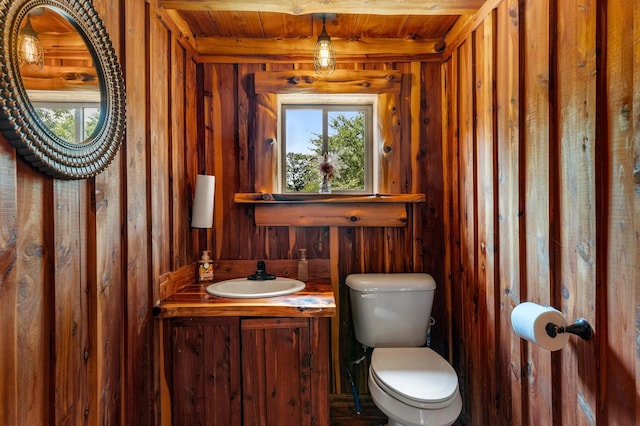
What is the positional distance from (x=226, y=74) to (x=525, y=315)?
76.6 inches

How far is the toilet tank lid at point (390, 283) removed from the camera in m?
1.74

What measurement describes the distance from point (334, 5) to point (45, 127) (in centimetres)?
127

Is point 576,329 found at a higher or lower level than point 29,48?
lower

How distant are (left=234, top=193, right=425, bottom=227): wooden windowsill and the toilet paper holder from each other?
1057mm

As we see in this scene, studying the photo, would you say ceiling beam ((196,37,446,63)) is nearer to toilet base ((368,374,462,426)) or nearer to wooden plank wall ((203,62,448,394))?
wooden plank wall ((203,62,448,394))

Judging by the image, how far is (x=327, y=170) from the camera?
196cm

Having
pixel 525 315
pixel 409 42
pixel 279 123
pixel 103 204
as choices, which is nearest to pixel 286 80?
pixel 279 123

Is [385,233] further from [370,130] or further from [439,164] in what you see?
[370,130]

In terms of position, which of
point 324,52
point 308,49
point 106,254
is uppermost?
point 308,49

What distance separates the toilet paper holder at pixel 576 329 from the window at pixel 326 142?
4.17ft

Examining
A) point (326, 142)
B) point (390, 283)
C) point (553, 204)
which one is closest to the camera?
point (553, 204)

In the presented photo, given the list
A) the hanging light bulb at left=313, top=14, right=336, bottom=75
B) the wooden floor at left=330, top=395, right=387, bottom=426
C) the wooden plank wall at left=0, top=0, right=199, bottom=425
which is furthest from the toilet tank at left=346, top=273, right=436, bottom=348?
the hanging light bulb at left=313, top=14, right=336, bottom=75

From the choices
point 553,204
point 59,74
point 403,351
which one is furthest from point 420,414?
point 59,74

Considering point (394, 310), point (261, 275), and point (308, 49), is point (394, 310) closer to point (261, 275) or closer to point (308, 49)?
point (261, 275)
